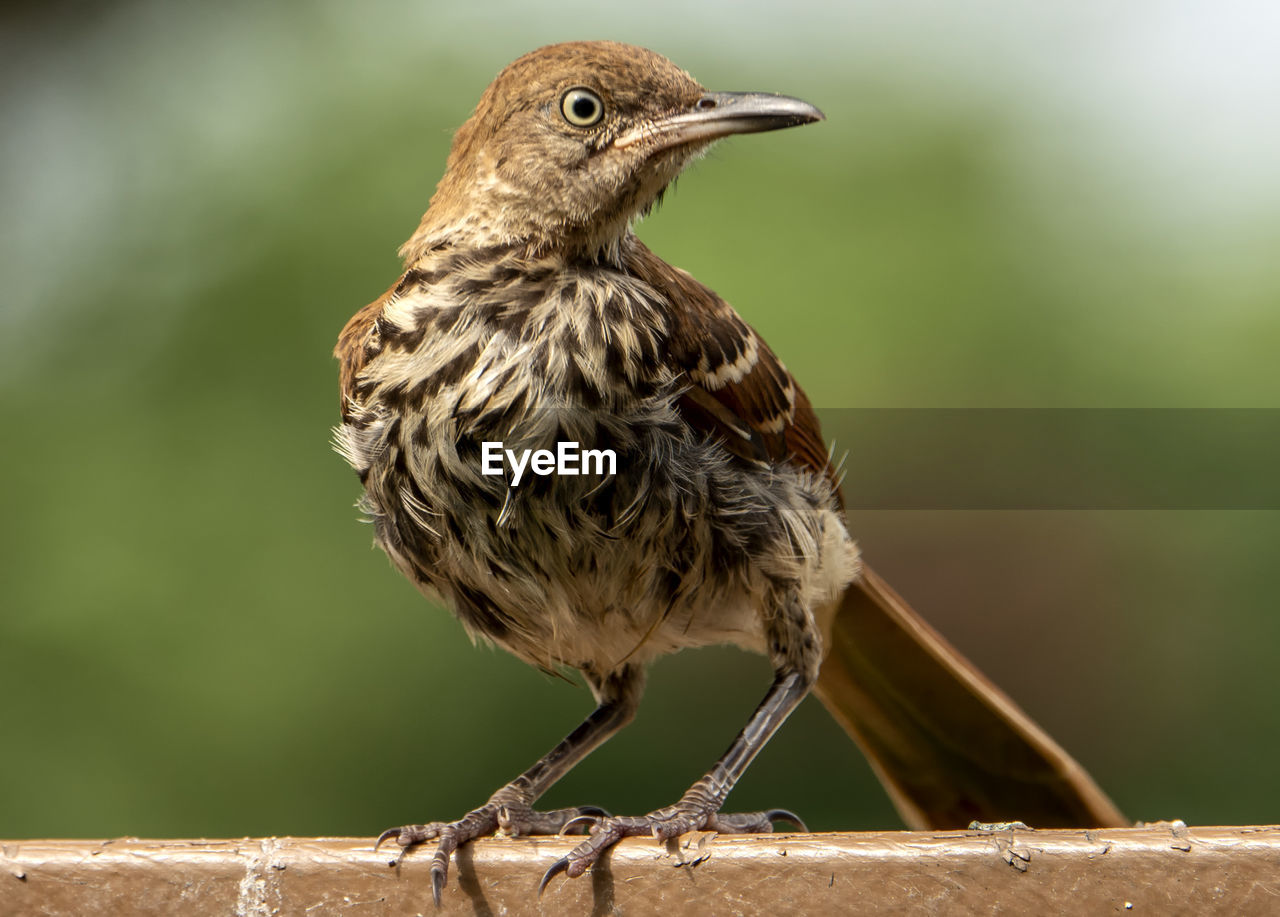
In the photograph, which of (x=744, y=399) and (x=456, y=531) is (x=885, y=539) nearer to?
(x=744, y=399)

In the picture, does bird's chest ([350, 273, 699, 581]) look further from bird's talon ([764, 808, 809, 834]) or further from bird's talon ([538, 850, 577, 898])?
bird's talon ([764, 808, 809, 834])

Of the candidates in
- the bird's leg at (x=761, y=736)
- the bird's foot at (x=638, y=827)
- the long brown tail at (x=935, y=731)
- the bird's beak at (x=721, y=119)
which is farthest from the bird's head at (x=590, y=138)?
the long brown tail at (x=935, y=731)

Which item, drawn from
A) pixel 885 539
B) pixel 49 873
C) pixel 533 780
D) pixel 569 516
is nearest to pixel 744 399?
pixel 569 516

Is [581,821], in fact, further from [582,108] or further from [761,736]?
[582,108]

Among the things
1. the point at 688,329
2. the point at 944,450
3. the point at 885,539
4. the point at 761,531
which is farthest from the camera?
the point at 944,450

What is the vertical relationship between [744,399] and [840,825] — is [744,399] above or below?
above

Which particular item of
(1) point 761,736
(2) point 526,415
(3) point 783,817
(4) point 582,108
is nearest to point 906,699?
(3) point 783,817
